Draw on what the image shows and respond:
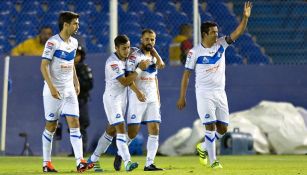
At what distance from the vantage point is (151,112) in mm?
12953

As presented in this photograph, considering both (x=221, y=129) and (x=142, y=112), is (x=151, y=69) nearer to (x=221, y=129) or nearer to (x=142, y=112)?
(x=142, y=112)

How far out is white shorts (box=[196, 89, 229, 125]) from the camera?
13.3 m

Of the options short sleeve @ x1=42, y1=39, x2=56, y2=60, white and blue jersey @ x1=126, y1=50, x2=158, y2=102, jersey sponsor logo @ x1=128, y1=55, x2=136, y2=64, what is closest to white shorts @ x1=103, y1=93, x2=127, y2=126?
white and blue jersey @ x1=126, y1=50, x2=158, y2=102

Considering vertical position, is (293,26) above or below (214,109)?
above

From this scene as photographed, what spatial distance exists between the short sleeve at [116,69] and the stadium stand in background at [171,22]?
727 cm

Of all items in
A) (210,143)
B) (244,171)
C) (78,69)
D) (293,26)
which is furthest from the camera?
(293,26)

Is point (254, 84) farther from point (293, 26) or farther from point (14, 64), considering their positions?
point (14, 64)

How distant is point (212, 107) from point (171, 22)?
7392 millimetres

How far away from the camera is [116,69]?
12711mm

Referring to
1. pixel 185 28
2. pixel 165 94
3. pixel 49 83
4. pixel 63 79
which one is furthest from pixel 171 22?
pixel 49 83

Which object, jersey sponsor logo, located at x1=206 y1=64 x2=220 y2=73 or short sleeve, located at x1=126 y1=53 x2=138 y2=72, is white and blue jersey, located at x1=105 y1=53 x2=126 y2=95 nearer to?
short sleeve, located at x1=126 y1=53 x2=138 y2=72

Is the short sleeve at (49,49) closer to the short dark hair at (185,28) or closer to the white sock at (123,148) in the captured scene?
the white sock at (123,148)

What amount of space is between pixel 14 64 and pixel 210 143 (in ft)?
24.9

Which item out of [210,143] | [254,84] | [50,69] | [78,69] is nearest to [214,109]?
[210,143]
